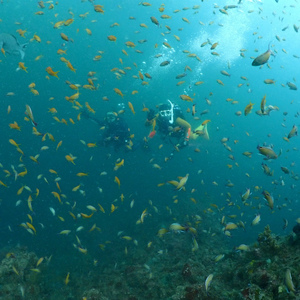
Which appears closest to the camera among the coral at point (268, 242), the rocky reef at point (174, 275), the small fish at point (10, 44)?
the rocky reef at point (174, 275)

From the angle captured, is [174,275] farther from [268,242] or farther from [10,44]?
[10,44]

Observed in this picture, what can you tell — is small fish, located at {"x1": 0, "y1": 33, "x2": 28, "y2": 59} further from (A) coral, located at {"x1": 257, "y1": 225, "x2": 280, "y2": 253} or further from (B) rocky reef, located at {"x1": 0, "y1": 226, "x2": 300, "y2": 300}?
(A) coral, located at {"x1": 257, "y1": 225, "x2": 280, "y2": 253}

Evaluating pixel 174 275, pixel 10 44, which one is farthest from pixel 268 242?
pixel 10 44

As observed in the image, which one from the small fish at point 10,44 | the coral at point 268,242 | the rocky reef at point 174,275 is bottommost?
the rocky reef at point 174,275

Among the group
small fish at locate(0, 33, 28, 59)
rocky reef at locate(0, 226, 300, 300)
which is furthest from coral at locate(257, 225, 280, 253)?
small fish at locate(0, 33, 28, 59)

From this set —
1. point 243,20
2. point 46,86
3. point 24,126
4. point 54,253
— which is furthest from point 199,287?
point 243,20

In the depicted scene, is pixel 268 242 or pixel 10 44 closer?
pixel 268 242

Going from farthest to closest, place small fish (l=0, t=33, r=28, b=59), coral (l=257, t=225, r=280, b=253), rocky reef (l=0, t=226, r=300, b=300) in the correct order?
small fish (l=0, t=33, r=28, b=59) → coral (l=257, t=225, r=280, b=253) → rocky reef (l=0, t=226, r=300, b=300)

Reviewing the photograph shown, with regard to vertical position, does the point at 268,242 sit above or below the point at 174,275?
above

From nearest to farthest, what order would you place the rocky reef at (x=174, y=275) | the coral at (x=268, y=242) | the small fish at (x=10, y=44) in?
the rocky reef at (x=174, y=275)
the coral at (x=268, y=242)
the small fish at (x=10, y=44)

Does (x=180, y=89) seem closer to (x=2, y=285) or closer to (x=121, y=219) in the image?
(x=121, y=219)

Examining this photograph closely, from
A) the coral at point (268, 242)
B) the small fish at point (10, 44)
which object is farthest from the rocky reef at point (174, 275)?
the small fish at point (10, 44)

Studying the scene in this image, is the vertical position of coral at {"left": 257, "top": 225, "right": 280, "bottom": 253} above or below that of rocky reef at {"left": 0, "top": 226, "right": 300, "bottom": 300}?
above

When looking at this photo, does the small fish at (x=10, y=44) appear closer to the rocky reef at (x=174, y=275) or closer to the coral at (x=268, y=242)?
the rocky reef at (x=174, y=275)
